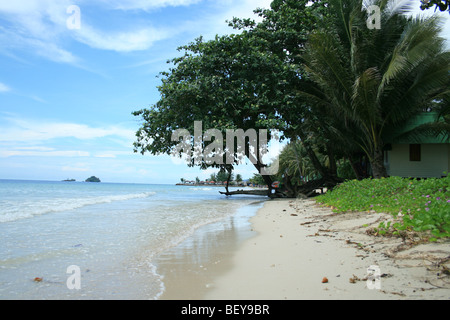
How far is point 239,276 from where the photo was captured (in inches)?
148

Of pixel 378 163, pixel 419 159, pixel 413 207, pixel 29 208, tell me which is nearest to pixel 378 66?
pixel 378 163

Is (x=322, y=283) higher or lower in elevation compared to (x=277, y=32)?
lower

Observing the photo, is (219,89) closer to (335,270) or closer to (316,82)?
(316,82)

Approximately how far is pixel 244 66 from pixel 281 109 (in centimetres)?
279

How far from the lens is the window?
16.8 meters

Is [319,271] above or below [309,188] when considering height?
below

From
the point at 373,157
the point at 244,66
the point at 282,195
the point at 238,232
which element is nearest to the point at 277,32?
the point at 244,66

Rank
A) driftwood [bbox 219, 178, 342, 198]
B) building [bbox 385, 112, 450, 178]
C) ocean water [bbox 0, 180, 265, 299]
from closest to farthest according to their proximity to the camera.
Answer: ocean water [bbox 0, 180, 265, 299]
building [bbox 385, 112, 450, 178]
driftwood [bbox 219, 178, 342, 198]

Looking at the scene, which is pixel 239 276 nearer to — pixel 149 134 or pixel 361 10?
pixel 361 10

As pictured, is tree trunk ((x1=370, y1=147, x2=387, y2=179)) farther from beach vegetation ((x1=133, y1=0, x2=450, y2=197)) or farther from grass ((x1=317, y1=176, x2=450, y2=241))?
grass ((x1=317, y1=176, x2=450, y2=241))

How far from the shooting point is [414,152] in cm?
1686

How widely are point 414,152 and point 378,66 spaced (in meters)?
5.87

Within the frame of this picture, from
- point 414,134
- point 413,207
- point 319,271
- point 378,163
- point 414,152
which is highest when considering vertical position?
point 414,134

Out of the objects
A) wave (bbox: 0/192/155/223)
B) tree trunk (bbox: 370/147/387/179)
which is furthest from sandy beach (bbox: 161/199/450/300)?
tree trunk (bbox: 370/147/387/179)
